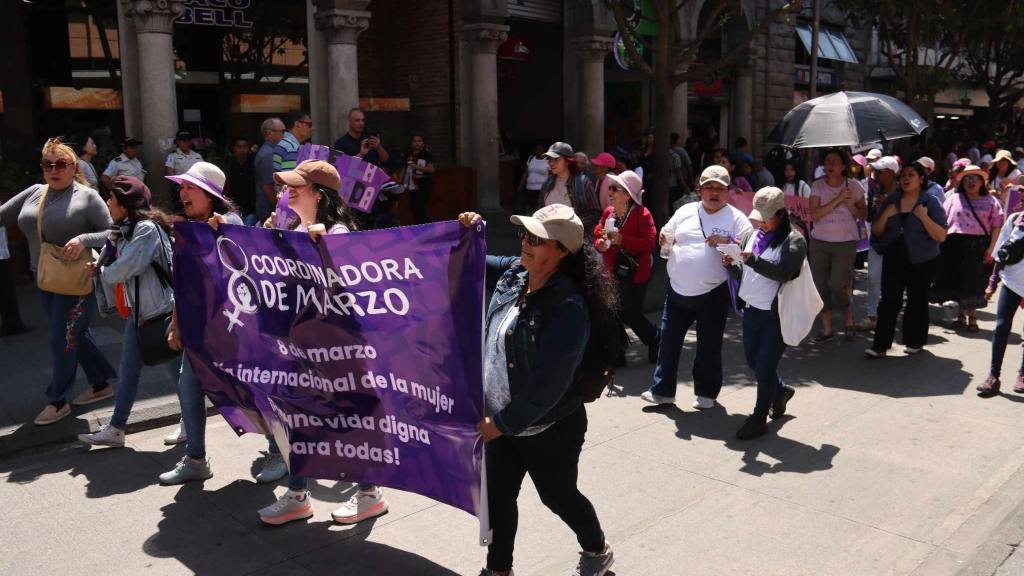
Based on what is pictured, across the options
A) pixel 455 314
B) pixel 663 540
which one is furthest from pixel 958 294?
pixel 455 314

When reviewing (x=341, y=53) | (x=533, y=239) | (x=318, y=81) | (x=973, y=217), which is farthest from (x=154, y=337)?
(x=318, y=81)

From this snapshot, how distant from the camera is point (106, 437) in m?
5.95

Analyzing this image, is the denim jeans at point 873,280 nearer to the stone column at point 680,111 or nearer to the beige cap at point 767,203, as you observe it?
the beige cap at point 767,203

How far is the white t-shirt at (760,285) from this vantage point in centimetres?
618

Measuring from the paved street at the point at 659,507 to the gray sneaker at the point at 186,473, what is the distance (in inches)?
2.7

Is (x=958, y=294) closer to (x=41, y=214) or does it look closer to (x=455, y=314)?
(x=455, y=314)

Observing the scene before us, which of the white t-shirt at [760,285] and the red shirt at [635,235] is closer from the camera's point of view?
the white t-shirt at [760,285]

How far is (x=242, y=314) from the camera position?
15.2 ft

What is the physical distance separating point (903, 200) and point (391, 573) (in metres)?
6.26

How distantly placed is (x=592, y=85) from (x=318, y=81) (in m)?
6.15

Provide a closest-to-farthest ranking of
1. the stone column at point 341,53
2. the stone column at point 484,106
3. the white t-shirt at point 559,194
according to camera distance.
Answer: the white t-shirt at point 559,194, the stone column at point 341,53, the stone column at point 484,106

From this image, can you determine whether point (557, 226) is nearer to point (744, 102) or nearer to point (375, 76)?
point (375, 76)

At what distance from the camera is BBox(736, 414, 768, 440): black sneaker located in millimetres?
6227

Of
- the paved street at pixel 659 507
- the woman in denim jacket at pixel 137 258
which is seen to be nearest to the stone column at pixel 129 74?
the paved street at pixel 659 507
